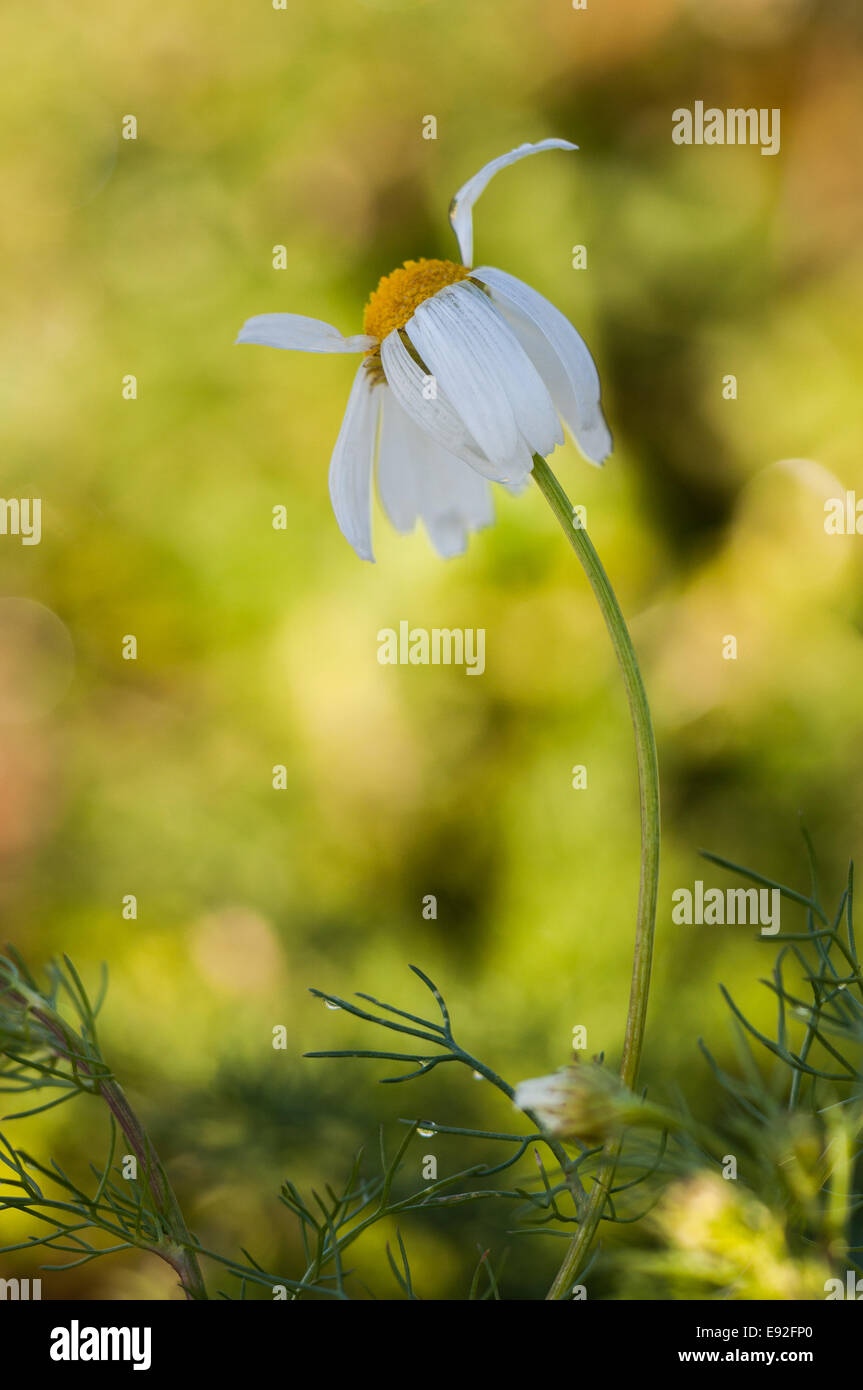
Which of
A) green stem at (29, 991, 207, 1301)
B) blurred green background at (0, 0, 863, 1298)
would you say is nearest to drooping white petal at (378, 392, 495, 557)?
green stem at (29, 991, 207, 1301)

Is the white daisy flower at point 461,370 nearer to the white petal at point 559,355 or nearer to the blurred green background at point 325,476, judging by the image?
the white petal at point 559,355

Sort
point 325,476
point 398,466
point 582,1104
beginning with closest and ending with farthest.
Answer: point 582,1104 → point 398,466 → point 325,476

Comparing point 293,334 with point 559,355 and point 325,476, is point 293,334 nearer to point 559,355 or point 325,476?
point 559,355

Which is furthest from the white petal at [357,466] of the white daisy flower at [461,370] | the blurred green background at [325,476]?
the blurred green background at [325,476]

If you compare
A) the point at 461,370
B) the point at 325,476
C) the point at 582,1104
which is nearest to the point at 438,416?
the point at 461,370

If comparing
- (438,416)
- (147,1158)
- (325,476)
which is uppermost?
(325,476)

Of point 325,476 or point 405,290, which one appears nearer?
point 405,290

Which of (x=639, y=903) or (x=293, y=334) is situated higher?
(x=293, y=334)
